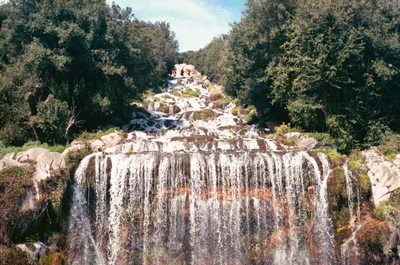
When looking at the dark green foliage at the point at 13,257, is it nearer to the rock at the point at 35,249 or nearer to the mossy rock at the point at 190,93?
the rock at the point at 35,249

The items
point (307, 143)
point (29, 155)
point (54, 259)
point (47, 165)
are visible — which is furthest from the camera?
point (307, 143)

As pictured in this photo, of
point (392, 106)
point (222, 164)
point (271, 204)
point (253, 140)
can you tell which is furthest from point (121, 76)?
point (392, 106)

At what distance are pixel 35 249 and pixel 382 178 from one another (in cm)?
1717

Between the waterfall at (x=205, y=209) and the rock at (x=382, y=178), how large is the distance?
102 inches

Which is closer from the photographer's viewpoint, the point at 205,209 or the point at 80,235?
the point at 80,235

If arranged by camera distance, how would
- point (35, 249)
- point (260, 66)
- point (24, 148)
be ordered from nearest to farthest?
point (35, 249) → point (24, 148) → point (260, 66)

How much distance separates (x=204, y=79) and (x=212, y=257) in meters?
51.0

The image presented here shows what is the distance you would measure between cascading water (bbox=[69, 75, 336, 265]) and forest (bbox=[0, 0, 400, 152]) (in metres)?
6.70

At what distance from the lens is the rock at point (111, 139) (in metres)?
29.0

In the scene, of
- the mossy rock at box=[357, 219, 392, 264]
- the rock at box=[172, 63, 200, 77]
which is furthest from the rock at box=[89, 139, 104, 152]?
the rock at box=[172, 63, 200, 77]

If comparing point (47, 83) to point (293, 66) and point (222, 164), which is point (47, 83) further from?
point (293, 66)

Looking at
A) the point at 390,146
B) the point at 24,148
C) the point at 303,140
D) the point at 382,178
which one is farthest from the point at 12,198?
the point at 390,146

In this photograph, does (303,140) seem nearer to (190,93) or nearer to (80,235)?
(80,235)

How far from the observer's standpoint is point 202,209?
22.5 m
